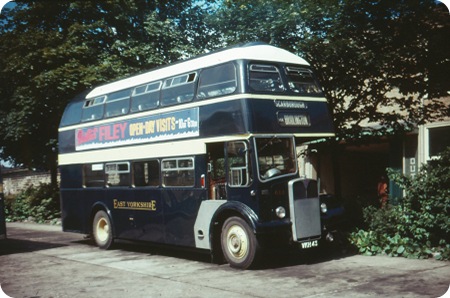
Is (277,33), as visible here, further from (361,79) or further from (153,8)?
(153,8)

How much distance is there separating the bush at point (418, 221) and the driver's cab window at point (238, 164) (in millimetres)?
3192

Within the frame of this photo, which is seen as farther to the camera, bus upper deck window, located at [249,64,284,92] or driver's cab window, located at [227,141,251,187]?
bus upper deck window, located at [249,64,284,92]

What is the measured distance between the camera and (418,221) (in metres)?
9.71

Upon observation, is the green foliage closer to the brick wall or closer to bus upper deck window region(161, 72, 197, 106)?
the brick wall

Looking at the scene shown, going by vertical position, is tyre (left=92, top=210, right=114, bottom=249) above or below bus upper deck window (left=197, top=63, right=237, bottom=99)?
below

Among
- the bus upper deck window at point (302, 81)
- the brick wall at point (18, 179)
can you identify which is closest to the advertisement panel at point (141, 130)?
the bus upper deck window at point (302, 81)

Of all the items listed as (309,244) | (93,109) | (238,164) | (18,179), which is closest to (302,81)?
(238,164)

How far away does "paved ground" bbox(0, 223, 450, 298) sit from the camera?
705cm

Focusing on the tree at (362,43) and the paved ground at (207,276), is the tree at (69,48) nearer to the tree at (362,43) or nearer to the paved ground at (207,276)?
the tree at (362,43)

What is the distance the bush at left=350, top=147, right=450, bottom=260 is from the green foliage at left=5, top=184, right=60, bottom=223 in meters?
15.8

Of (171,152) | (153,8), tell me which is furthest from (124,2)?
(171,152)

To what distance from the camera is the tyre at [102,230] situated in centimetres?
1263

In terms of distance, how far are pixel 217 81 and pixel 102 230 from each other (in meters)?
5.89

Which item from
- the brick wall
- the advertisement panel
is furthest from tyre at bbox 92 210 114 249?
the brick wall
